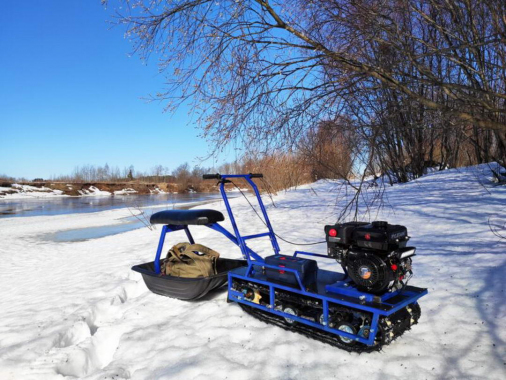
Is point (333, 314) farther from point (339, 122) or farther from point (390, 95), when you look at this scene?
point (390, 95)

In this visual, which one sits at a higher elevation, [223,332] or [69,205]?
[69,205]

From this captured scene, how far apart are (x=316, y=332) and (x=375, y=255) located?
951 mm

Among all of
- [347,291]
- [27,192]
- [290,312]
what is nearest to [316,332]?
[290,312]

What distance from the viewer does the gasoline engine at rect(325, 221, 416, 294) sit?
288 cm

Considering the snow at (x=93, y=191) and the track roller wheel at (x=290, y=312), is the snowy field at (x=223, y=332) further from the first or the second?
the snow at (x=93, y=191)

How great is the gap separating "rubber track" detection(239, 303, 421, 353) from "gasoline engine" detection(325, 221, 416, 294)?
1.44ft

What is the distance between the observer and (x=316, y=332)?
3.24 metres

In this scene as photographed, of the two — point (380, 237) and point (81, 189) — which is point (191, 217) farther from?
point (81, 189)

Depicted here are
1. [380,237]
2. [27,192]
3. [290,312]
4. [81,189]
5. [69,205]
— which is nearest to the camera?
[380,237]

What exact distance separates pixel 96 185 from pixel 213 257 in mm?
70779

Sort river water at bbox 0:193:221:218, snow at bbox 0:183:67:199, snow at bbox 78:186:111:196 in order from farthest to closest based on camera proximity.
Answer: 1. snow at bbox 78:186:111:196
2. snow at bbox 0:183:67:199
3. river water at bbox 0:193:221:218

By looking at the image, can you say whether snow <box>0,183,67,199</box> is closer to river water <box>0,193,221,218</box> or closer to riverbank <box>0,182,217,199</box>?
riverbank <box>0,182,217,199</box>

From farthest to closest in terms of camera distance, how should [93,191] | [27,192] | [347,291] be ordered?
[93,191] < [27,192] < [347,291]

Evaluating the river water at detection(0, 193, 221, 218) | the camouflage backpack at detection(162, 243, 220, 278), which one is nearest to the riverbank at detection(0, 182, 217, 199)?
the river water at detection(0, 193, 221, 218)
